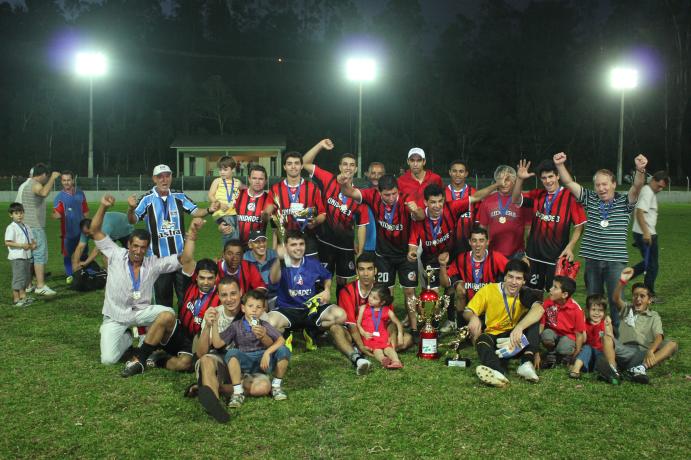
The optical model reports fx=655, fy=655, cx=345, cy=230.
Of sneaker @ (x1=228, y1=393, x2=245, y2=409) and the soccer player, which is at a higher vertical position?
the soccer player

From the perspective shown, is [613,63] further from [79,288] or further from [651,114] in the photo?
[79,288]

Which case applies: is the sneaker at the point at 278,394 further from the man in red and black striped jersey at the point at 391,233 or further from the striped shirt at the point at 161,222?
the striped shirt at the point at 161,222

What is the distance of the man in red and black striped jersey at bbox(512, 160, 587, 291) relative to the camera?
7230 millimetres

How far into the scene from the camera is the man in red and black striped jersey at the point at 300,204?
26.0ft

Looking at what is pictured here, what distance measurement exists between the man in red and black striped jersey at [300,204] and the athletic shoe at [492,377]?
9.26 feet

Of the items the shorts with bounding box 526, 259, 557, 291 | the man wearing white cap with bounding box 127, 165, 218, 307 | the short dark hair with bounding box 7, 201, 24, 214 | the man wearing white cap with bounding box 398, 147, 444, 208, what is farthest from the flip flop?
the short dark hair with bounding box 7, 201, 24, 214

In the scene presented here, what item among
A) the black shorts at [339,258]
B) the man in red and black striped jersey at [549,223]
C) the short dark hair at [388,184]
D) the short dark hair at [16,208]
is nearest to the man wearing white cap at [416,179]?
the short dark hair at [388,184]

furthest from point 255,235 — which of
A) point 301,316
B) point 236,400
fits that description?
point 236,400

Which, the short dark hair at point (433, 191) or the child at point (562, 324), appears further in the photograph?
the short dark hair at point (433, 191)

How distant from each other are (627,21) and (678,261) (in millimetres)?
46502

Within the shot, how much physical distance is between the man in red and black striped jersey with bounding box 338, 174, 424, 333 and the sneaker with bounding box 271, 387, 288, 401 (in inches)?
97.2

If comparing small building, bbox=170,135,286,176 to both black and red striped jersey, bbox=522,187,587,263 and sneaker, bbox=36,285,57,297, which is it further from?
black and red striped jersey, bbox=522,187,587,263

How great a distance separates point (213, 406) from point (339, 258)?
140 inches

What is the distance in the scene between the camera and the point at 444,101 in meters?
53.6
